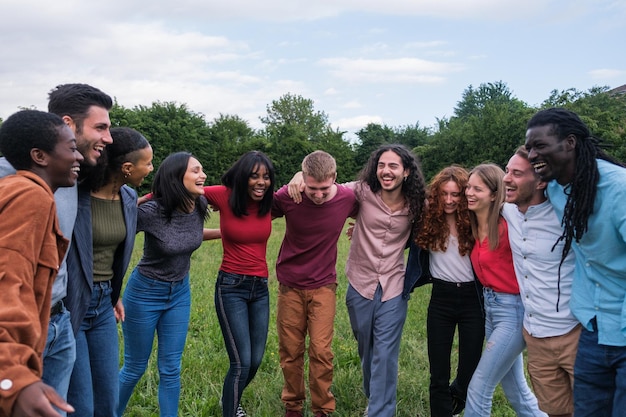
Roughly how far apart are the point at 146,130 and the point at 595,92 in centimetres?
3029

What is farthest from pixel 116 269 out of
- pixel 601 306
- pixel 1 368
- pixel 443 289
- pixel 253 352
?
pixel 601 306

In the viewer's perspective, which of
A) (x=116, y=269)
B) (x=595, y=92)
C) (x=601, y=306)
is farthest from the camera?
(x=595, y=92)

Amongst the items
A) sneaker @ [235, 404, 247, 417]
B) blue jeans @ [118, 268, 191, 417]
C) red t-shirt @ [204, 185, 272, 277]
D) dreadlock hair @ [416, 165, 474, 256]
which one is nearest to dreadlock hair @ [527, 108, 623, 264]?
dreadlock hair @ [416, 165, 474, 256]

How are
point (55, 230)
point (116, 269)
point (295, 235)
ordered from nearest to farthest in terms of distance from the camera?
point (55, 230) < point (116, 269) < point (295, 235)

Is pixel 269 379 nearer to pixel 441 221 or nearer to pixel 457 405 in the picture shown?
pixel 457 405

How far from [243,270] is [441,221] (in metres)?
1.54

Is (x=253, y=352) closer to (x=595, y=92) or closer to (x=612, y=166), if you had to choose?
(x=612, y=166)

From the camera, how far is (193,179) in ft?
13.5

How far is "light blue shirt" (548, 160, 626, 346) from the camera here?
2.97 m

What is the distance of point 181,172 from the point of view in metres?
4.15

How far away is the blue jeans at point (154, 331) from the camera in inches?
159

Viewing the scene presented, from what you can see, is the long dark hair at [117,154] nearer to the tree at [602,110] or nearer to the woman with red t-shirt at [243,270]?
the woman with red t-shirt at [243,270]

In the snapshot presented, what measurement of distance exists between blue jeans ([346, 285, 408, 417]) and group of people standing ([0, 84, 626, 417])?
0.01 m

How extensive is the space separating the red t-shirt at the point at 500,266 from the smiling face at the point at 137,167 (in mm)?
2376
